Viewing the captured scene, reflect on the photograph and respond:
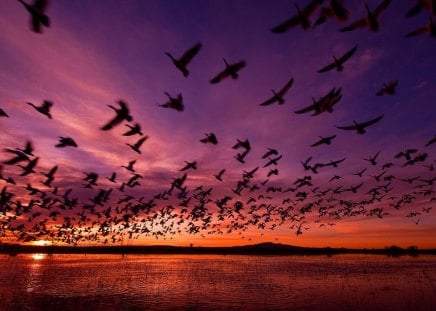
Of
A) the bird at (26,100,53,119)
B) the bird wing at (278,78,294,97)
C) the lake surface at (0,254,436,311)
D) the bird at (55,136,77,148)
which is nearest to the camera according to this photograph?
the bird wing at (278,78,294,97)

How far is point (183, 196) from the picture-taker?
35.8m

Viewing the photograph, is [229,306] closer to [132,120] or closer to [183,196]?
[183,196]

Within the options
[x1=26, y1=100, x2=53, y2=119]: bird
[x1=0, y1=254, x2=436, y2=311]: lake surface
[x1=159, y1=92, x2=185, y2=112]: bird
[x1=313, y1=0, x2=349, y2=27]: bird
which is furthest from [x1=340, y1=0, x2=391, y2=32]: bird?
[x1=0, y1=254, x2=436, y2=311]: lake surface

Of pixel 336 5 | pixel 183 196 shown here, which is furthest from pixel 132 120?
pixel 183 196

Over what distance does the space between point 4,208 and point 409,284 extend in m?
44.1

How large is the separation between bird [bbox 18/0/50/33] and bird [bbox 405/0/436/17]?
11.3m

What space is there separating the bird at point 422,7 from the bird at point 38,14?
443 inches

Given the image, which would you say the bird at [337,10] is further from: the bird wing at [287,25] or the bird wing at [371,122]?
the bird wing at [371,122]

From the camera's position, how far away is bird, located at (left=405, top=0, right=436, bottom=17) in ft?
35.7

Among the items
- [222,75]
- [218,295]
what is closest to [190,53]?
[222,75]

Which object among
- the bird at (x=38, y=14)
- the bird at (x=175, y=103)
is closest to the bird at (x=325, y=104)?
the bird at (x=175, y=103)

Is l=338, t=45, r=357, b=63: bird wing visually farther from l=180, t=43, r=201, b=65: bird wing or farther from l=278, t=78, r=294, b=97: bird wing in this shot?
l=180, t=43, r=201, b=65: bird wing

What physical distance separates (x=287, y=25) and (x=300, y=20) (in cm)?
52

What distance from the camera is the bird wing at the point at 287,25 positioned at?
1271 cm
